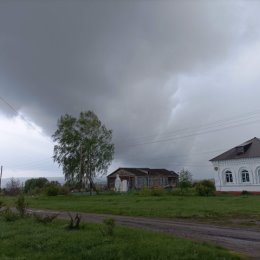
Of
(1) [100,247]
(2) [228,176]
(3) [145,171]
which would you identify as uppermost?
(3) [145,171]

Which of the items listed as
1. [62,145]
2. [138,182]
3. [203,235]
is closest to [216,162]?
[62,145]

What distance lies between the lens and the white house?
167ft

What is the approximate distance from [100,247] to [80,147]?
2026 inches

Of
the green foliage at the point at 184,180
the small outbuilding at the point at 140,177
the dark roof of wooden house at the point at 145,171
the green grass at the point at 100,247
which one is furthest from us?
the dark roof of wooden house at the point at 145,171

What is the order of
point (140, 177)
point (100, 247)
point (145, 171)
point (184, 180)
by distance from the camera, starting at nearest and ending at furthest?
point (100, 247) → point (184, 180) → point (140, 177) → point (145, 171)

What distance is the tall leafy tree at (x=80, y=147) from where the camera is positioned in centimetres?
6062

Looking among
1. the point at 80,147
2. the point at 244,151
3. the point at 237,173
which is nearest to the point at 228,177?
the point at 237,173

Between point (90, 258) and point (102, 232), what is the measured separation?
2961 millimetres

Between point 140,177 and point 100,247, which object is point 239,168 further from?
point 100,247

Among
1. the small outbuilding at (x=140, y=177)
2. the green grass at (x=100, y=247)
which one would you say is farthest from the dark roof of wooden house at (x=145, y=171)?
the green grass at (x=100, y=247)

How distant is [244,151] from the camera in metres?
53.4

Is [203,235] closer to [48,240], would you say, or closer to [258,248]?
[258,248]

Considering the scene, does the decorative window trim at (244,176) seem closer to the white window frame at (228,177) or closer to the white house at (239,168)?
the white house at (239,168)

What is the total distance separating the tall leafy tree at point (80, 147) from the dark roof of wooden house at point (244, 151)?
19718mm
